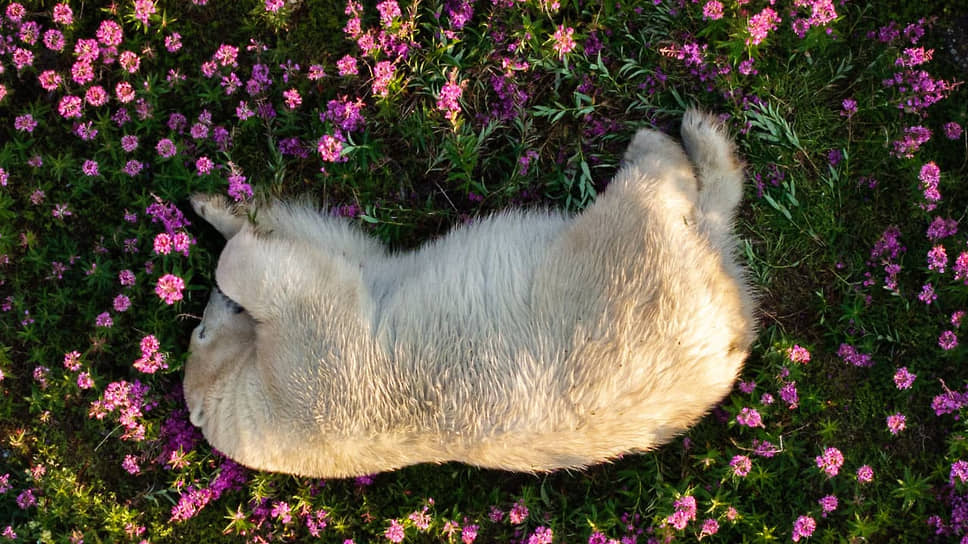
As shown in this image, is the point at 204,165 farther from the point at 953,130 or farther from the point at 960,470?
the point at 960,470

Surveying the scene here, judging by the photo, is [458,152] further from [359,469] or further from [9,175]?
[9,175]

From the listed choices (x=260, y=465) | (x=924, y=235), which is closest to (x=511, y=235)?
(x=260, y=465)

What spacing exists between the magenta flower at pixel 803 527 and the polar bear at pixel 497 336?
1302 millimetres

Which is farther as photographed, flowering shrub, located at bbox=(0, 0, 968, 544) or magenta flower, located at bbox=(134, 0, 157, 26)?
flowering shrub, located at bbox=(0, 0, 968, 544)

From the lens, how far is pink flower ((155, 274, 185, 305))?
441cm

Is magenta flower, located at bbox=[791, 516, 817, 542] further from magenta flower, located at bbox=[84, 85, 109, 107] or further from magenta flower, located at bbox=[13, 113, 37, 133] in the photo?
magenta flower, located at bbox=[13, 113, 37, 133]

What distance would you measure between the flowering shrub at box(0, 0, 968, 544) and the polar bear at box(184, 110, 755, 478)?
0.51 meters

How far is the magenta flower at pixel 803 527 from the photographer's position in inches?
189

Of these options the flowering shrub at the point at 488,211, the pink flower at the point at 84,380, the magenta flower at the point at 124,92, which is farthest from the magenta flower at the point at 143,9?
the pink flower at the point at 84,380

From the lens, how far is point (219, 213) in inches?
187

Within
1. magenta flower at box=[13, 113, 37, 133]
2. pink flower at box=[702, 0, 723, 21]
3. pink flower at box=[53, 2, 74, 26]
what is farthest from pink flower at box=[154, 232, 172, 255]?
pink flower at box=[702, 0, 723, 21]

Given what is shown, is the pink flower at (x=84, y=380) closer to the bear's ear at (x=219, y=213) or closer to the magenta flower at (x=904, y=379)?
the bear's ear at (x=219, y=213)

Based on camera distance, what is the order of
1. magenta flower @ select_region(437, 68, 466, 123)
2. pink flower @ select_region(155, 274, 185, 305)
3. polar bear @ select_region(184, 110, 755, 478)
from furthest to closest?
magenta flower @ select_region(437, 68, 466, 123)
pink flower @ select_region(155, 274, 185, 305)
polar bear @ select_region(184, 110, 755, 478)

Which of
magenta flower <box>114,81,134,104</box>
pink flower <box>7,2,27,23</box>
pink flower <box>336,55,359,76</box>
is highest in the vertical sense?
pink flower <box>336,55,359,76</box>
